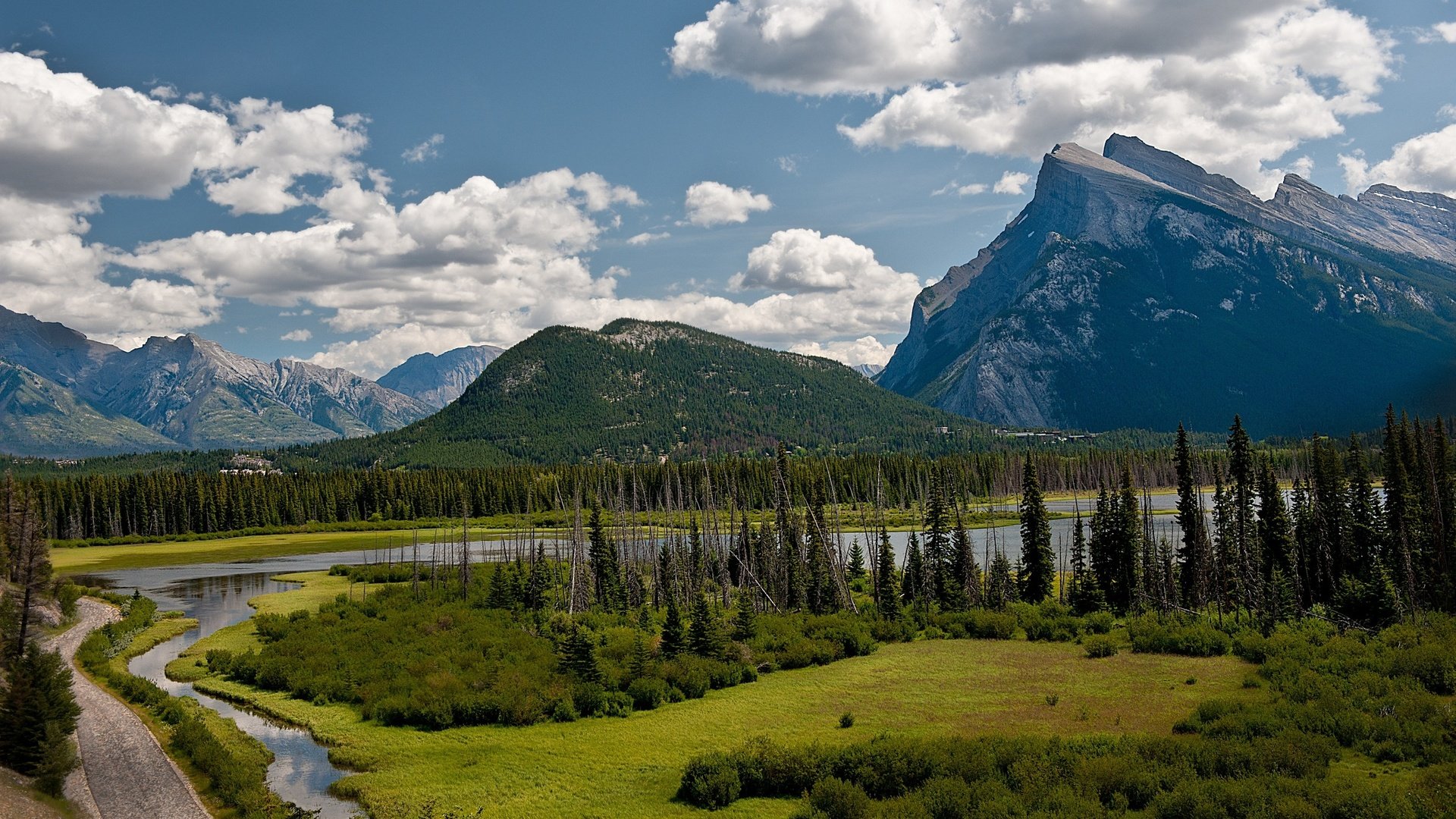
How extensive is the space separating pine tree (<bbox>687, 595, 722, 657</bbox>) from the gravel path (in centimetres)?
2619

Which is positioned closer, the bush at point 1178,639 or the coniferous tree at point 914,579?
the bush at point 1178,639

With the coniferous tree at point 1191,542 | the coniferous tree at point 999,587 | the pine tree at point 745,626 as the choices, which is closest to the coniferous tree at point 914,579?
the coniferous tree at point 999,587

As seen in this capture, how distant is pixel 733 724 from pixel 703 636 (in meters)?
12.3

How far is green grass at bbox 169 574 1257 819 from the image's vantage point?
31641mm

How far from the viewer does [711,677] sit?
155ft

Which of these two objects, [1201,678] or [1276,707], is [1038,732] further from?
[1201,678]

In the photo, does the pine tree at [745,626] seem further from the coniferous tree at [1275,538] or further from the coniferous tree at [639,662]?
the coniferous tree at [1275,538]

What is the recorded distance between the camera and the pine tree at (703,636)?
51.3 m

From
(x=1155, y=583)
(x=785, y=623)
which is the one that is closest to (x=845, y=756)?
(x=785, y=623)

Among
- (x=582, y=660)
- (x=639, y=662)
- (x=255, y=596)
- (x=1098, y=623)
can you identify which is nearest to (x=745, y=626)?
(x=639, y=662)

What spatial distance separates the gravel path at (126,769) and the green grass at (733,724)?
5606 mm

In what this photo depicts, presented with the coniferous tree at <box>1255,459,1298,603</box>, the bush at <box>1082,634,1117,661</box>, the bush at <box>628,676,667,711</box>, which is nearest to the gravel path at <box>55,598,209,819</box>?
the bush at <box>628,676,667,711</box>

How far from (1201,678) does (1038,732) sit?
45.2 ft

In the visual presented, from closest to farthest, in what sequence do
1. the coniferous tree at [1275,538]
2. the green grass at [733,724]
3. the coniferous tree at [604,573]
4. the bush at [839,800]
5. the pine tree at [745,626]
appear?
the bush at [839,800] < the green grass at [733,724] < the pine tree at [745,626] < the coniferous tree at [1275,538] < the coniferous tree at [604,573]
